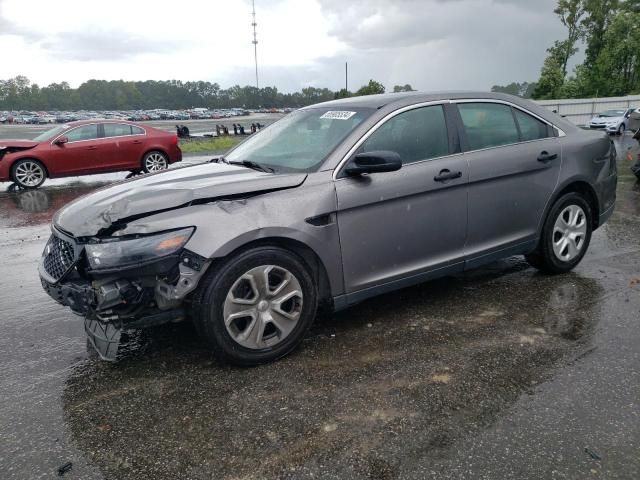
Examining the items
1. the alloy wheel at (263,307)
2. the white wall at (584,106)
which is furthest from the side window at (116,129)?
the white wall at (584,106)

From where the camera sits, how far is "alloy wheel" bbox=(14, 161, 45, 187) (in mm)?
11609

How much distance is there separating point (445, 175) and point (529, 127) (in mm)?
1212

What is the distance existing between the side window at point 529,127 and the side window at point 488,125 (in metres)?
0.07

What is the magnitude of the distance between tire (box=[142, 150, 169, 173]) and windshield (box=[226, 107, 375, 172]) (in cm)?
909

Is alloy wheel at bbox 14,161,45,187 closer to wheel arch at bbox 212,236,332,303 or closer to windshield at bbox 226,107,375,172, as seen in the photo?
windshield at bbox 226,107,375,172

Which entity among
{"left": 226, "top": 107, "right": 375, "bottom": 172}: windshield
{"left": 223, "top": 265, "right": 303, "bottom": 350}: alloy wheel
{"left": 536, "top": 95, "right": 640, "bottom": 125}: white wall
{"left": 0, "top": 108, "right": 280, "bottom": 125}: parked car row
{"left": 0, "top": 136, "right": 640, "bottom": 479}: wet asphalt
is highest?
{"left": 0, "top": 108, "right": 280, "bottom": 125}: parked car row

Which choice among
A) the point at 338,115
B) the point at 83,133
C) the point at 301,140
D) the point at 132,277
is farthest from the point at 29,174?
the point at 132,277

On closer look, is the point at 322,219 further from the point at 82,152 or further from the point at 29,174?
the point at 29,174

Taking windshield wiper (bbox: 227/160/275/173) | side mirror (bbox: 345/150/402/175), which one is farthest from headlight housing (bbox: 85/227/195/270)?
side mirror (bbox: 345/150/402/175)

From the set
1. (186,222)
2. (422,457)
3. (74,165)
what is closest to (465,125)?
(186,222)

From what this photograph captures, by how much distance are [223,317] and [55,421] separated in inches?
41.2

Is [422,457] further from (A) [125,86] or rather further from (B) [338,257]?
(A) [125,86]

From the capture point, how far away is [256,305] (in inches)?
129

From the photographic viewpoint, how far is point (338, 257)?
3.56 meters
